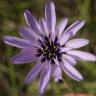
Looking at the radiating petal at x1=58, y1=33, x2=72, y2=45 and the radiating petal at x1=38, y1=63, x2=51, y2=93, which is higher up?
the radiating petal at x1=58, y1=33, x2=72, y2=45

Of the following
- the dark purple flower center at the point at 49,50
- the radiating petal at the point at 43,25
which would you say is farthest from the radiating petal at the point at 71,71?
the radiating petal at the point at 43,25

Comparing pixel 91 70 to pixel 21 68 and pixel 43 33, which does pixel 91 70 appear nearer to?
pixel 21 68

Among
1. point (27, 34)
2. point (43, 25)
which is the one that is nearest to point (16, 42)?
point (27, 34)

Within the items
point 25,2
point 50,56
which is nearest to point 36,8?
point 25,2

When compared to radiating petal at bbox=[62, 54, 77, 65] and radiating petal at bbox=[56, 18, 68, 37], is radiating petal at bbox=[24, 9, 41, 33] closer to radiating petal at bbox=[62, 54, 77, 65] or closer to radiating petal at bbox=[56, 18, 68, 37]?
radiating petal at bbox=[56, 18, 68, 37]

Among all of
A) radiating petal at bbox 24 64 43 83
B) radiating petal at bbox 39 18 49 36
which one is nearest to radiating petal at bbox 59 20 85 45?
radiating petal at bbox 39 18 49 36
